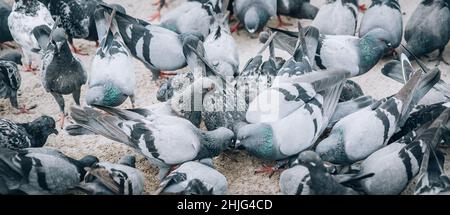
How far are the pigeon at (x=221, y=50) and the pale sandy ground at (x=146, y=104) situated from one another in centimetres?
51

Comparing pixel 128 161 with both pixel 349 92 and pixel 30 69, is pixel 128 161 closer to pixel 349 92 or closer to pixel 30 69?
pixel 349 92

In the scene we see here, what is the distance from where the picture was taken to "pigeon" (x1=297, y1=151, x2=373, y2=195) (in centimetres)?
441

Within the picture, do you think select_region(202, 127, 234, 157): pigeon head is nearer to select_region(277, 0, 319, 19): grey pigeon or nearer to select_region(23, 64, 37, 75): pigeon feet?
select_region(277, 0, 319, 19): grey pigeon

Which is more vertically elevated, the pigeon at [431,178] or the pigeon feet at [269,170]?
the pigeon at [431,178]

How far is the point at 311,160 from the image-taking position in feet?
14.5

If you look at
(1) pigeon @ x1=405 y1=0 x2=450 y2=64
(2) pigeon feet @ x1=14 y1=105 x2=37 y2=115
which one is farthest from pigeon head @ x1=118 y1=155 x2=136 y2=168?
(1) pigeon @ x1=405 y1=0 x2=450 y2=64

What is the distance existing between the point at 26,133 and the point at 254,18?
256 centimetres

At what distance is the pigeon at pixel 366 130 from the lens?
477 centimetres

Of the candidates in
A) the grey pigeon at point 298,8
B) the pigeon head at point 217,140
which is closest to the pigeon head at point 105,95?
the pigeon head at point 217,140

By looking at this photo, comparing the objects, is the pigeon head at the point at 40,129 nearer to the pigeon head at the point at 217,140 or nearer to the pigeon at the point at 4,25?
the pigeon head at the point at 217,140

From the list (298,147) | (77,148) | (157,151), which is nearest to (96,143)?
(77,148)

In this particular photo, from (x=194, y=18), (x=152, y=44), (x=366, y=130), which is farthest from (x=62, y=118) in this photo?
(x=366, y=130)

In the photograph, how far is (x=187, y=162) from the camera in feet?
15.6
